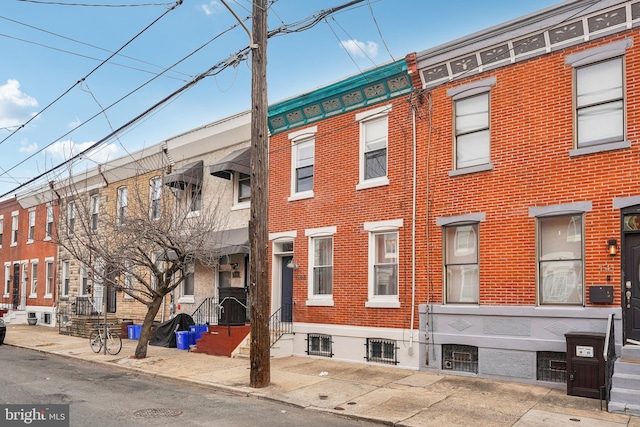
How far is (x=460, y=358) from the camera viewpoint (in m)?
12.7

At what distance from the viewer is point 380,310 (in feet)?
46.8

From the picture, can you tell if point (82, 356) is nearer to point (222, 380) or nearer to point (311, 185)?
A: point (222, 380)

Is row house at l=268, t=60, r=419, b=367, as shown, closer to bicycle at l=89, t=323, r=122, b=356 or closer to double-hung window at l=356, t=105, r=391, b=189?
double-hung window at l=356, t=105, r=391, b=189

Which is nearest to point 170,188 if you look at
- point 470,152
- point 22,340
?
point 22,340

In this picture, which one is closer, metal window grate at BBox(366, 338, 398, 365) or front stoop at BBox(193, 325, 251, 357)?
metal window grate at BBox(366, 338, 398, 365)

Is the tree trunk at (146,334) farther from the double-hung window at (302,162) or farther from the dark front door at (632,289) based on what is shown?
the dark front door at (632,289)

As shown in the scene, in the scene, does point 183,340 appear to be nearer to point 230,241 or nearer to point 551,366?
point 230,241

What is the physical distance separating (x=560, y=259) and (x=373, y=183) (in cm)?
523

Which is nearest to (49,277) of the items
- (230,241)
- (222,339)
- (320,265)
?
(230,241)

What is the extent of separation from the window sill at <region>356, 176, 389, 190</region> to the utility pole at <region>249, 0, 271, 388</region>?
3961 mm

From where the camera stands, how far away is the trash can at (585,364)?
9.98 metres

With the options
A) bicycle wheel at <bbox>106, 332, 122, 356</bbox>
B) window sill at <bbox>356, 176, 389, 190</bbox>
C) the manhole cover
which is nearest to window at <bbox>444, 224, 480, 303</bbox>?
window sill at <bbox>356, 176, 389, 190</bbox>

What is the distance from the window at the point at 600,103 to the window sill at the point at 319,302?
767 centimetres

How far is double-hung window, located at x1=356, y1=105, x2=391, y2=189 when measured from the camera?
14805mm
